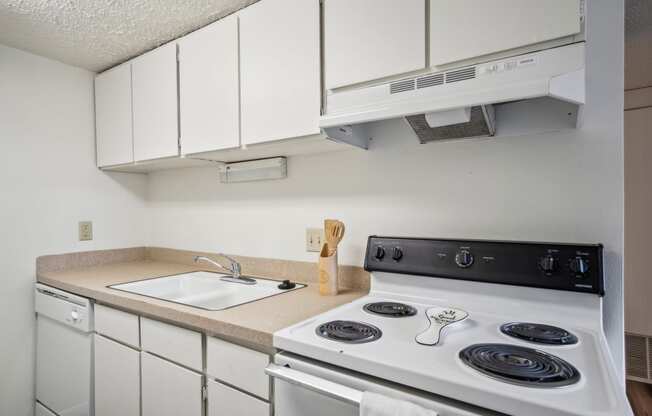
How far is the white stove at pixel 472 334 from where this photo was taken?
68 cm

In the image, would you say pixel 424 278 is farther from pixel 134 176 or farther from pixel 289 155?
pixel 134 176

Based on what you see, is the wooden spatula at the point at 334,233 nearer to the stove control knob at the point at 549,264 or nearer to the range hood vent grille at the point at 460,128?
the range hood vent grille at the point at 460,128

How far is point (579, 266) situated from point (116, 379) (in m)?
1.81

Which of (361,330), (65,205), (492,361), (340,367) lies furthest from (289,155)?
(65,205)

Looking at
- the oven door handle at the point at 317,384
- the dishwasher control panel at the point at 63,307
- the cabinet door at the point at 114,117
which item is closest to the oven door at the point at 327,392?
the oven door handle at the point at 317,384

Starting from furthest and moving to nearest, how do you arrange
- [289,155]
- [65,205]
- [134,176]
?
[134,176] → [65,205] → [289,155]

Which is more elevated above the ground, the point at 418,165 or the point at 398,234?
the point at 418,165

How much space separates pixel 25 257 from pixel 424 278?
2164 mm

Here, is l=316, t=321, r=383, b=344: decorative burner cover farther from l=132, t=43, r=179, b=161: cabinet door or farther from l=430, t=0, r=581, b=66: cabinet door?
l=132, t=43, r=179, b=161: cabinet door

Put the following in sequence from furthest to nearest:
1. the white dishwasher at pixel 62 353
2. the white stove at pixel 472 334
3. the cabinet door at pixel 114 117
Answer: the cabinet door at pixel 114 117
the white dishwasher at pixel 62 353
the white stove at pixel 472 334

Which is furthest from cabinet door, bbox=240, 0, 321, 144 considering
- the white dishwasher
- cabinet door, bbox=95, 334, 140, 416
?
the white dishwasher

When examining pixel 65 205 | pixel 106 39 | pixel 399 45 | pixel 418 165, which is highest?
pixel 106 39

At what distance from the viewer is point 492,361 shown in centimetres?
77

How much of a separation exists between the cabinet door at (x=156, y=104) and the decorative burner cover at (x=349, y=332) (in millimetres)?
1258
